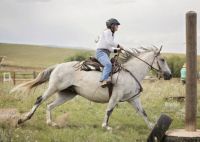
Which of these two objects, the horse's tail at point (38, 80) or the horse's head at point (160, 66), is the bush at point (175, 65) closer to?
the horse's head at point (160, 66)

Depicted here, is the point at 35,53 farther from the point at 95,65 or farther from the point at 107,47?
the point at 107,47

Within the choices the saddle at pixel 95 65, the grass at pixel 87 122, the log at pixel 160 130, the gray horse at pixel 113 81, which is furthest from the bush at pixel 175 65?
the log at pixel 160 130

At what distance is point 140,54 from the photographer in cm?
1342

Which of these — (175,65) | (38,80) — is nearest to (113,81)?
(38,80)

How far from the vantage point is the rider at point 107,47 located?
1238cm

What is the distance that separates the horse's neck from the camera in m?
13.0

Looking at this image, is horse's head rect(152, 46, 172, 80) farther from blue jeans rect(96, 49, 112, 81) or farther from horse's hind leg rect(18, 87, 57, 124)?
horse's hind leg rect(18, 87, 57, 124)

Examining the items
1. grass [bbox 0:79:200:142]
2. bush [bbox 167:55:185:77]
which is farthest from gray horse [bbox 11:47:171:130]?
bush [bbox 167:55:185:77]

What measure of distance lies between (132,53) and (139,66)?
0.47 m

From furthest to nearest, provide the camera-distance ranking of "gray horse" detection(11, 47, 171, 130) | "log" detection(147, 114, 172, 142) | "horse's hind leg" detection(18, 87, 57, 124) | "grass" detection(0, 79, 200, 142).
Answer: "gray horse" detection(11, 47, 171, 130) < "horse's hind leg" detection(18, 87, 57, 124) < "grass" detection(0, 79, 200, 142) < "log" detection(147, 114, 172, 142)

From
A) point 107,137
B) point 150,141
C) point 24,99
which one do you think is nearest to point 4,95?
point 24,99

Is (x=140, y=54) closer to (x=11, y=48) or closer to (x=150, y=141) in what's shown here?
(x=150, y=141)

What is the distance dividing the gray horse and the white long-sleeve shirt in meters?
0.70

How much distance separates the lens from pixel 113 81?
12617 mm
